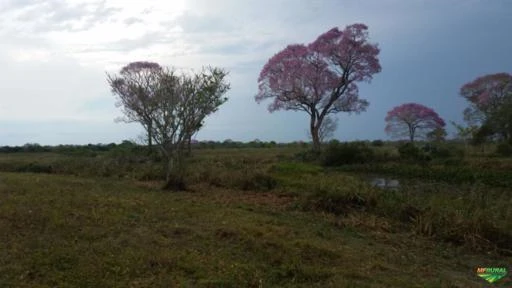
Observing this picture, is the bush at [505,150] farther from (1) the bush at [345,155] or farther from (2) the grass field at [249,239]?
(2) the grass field at [249,239]

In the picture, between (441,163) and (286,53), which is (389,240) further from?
(286,53)

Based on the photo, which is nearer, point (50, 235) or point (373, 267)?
point (373, 267)

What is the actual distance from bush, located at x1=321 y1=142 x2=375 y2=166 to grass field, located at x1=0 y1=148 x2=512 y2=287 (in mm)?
10873

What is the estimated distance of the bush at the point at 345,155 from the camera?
2162cm

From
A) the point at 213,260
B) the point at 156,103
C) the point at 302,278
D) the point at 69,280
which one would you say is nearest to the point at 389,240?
the point at 302,278

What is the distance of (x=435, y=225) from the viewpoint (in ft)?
24.1

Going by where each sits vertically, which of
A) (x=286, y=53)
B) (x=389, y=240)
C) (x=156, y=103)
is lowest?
(x=389, y=240)

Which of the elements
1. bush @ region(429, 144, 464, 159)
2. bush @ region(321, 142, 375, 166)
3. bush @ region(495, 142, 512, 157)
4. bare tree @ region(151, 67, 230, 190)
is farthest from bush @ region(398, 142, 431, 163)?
bare tree @ region(151, 67, 230, 190)

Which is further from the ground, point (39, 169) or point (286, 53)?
point (286, 53)

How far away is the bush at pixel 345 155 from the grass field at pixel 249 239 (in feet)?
35.7

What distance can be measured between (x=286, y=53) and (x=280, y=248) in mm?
21782

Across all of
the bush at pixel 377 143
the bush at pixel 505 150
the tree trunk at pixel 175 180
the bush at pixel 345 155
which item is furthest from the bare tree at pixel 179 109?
the bush at pixel 377 143

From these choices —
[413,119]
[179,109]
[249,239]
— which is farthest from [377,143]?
[249,239]

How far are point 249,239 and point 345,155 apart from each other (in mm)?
16118
